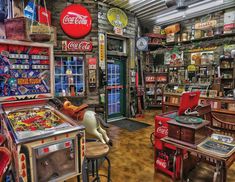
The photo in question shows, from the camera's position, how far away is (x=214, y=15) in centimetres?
627

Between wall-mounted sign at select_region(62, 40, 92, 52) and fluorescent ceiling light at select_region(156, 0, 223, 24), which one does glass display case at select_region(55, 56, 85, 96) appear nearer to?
wall-mounted sign at select_region(62, 40, 92, 52)

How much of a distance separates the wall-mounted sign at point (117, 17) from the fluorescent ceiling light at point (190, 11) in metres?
1.78

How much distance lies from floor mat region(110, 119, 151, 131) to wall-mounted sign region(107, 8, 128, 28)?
318 centimetres

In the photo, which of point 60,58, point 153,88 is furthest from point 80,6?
point 153,88

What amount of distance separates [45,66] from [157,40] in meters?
6.09

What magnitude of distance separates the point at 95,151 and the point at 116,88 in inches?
167

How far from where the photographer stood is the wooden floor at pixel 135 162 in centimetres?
254

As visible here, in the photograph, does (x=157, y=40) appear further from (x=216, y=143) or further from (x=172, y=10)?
(x=216, y=143)

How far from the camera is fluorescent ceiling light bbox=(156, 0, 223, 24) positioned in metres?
5.33

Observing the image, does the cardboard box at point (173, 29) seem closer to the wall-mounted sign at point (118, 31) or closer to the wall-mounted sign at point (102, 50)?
the wall-mounted sign at point (118, 31)

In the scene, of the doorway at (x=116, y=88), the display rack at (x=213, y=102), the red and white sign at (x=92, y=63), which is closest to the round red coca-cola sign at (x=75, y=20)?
the red and white sign at (x=92, y=63)

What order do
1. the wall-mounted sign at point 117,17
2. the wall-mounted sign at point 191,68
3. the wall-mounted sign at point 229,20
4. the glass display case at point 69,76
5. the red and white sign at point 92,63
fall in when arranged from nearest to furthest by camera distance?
the glass display case at point 69,76, the red and white sign at point 92,63, the wall-mounted sign at point 117,17, the wall-mounted sign at point 229,20, the wall-mounted sign at point 191,68

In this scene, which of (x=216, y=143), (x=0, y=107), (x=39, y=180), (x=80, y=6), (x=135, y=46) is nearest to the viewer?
(x=39, y=180)

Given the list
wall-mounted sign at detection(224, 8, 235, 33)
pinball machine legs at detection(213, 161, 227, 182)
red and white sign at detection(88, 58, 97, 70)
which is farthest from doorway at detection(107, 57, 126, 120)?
pinball machine legs at detection(213, 161, 227, 182)
